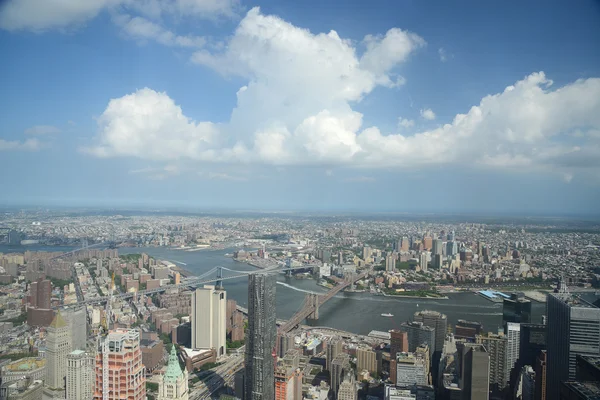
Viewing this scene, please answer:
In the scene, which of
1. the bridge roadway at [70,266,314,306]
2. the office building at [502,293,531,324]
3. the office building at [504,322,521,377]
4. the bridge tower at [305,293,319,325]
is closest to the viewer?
the office building at [504,322,521,377]

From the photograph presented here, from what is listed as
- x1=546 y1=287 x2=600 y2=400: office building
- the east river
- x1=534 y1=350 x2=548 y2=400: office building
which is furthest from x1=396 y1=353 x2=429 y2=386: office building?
the east river

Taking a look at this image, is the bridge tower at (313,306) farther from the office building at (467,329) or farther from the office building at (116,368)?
the office building at (116,368)

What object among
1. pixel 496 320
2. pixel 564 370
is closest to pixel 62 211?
pixel 564 370

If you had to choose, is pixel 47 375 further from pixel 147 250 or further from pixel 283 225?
pixel 283 225

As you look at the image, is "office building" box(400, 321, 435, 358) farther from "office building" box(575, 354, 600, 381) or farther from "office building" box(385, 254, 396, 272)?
"office building" box(385, 254, 396, 272)

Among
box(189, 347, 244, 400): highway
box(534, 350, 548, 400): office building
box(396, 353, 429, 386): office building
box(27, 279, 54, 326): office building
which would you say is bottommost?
box(189, 347, 244, 400): highway

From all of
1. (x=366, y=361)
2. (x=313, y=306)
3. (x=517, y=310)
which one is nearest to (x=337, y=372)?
(x=366, y=361)
